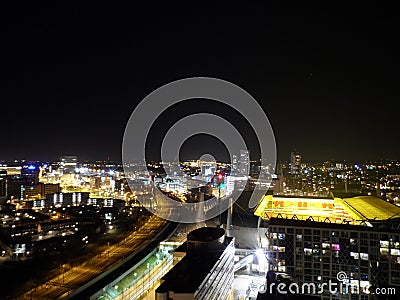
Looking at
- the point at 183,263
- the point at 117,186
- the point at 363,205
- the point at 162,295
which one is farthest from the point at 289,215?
Result: the point at 117,186

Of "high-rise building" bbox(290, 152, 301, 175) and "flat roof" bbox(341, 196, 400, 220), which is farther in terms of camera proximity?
"high-rise building" bbox(290, 152, 301, 175)

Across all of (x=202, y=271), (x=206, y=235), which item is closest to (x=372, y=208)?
(x=206, y=235)

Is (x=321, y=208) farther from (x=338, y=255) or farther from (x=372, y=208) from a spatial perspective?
(x=338, y=255)

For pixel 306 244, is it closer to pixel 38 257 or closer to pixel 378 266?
pixel 378 266

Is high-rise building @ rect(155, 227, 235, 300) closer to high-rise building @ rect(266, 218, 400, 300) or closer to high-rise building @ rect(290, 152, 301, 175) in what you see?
high-rise building @ rect(266, 218, 400, 300)

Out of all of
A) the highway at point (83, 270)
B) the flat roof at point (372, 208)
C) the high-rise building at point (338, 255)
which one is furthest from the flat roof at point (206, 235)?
the flat roof at point (372, 208)

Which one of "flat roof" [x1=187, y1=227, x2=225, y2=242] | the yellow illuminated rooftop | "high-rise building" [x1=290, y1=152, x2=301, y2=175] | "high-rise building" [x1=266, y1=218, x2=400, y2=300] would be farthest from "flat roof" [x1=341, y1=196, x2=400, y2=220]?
"high-rise building" [x1=290, y1=152, x2=301, y2=175]
